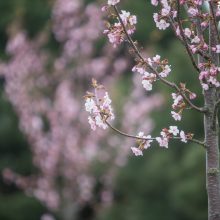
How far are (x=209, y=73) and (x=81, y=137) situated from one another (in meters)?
9.70

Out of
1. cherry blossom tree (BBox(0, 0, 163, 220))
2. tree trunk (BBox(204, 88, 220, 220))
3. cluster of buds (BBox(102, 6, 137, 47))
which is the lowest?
tree trunk (BBox(204, 88, 220, 220))

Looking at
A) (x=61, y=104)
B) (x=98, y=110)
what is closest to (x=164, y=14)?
(x=98, y=110)

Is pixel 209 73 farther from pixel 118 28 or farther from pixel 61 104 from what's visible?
pixel 61 104

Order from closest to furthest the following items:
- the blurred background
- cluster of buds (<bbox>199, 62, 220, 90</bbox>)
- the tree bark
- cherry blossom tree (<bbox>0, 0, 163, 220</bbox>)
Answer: cluster of buds (<bbox>199, 62, 220, 90</bbox>) < the tree bark < cherry blossom tree (<bbox>0, 0, 163, 220</bbox>) < the blurred background

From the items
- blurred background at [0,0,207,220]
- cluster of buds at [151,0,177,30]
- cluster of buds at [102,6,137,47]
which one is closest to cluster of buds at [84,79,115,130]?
cluster of buds at [102,6,137,47]

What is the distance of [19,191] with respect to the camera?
55.6 ft

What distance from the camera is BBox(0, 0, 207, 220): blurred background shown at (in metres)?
12.3

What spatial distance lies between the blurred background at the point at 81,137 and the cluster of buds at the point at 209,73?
779cm

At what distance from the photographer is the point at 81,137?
1284 cm

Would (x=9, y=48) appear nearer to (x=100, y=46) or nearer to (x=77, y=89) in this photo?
(x=77, y=89)

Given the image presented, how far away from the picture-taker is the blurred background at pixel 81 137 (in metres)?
12.3

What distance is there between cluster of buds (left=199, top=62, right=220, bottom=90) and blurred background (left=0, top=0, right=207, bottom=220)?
7786mm

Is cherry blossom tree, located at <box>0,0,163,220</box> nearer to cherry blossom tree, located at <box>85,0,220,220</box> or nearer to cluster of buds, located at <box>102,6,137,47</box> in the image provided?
cluster of buds, located at <box>102,6,137,47</box>

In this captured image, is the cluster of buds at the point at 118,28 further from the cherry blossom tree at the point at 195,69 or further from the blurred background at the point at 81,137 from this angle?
the blurred background at the point at 81,137
